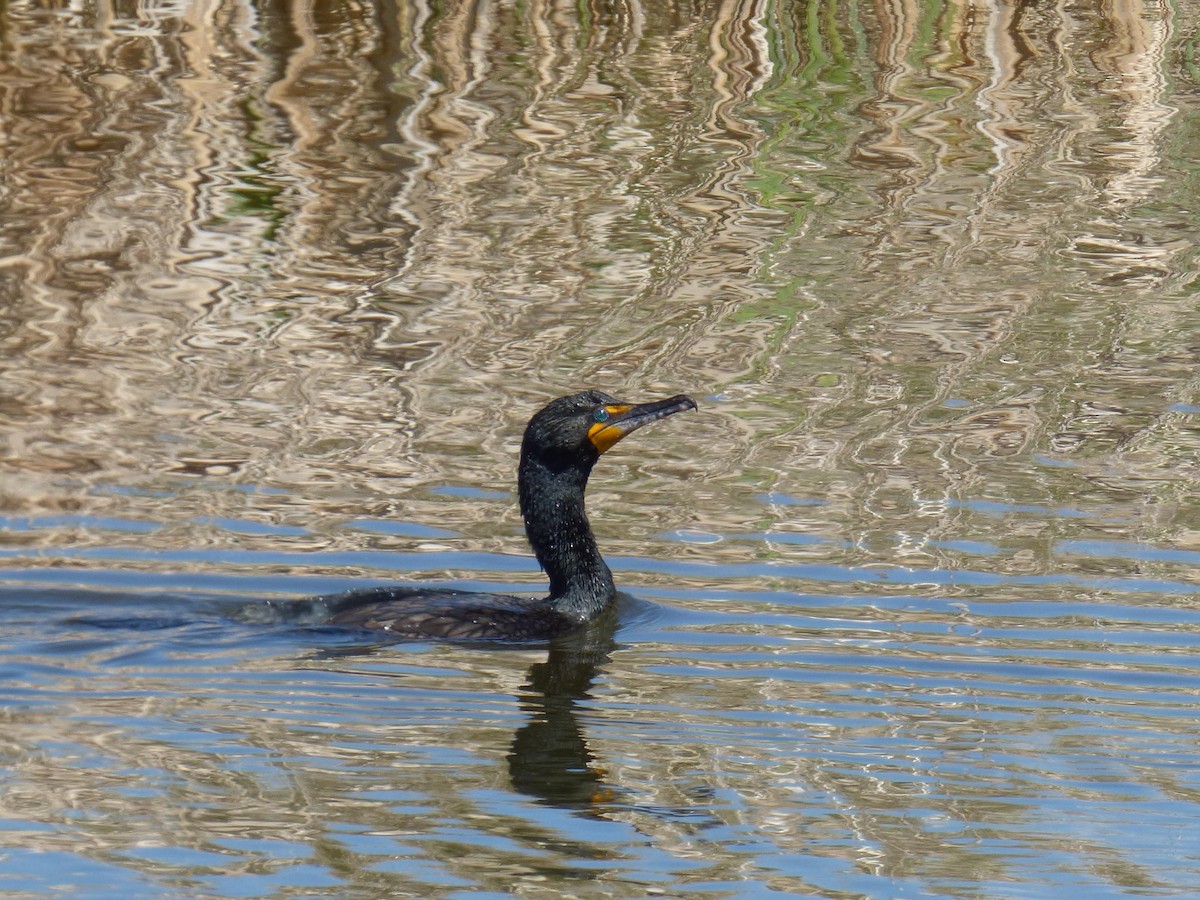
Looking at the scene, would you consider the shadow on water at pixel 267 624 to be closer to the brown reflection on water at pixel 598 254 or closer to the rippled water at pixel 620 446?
the rippled water at pixel 620 446

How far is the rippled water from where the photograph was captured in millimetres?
6359

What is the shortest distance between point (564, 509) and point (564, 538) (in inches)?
4.8

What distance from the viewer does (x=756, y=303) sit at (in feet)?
39.7

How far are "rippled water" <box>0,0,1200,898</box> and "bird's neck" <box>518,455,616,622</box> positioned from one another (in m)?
0.17

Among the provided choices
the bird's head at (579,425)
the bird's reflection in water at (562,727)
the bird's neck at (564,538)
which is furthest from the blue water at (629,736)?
the bird's head at (579,425)

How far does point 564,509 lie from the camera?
8.86 meters

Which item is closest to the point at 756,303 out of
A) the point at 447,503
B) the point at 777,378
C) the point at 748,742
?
the point at 777,378

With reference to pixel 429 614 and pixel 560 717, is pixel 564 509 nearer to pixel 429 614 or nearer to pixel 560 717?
pixel 429 614

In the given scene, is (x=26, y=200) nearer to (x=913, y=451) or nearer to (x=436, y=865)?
(x=913, y=451)

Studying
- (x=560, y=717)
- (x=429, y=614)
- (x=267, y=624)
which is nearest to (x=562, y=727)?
(x=560, y=717)

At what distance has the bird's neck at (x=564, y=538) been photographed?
8.79 m

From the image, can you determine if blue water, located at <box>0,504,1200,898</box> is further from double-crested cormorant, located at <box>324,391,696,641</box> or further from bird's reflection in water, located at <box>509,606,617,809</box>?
double-crested cormorant, located at <box>324,391,696,641</box>

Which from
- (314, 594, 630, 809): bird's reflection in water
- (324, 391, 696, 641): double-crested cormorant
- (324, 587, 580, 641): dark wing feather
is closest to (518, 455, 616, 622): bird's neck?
(324, 391, 696, 641): double-crested cormorant

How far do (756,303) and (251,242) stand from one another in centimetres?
307
